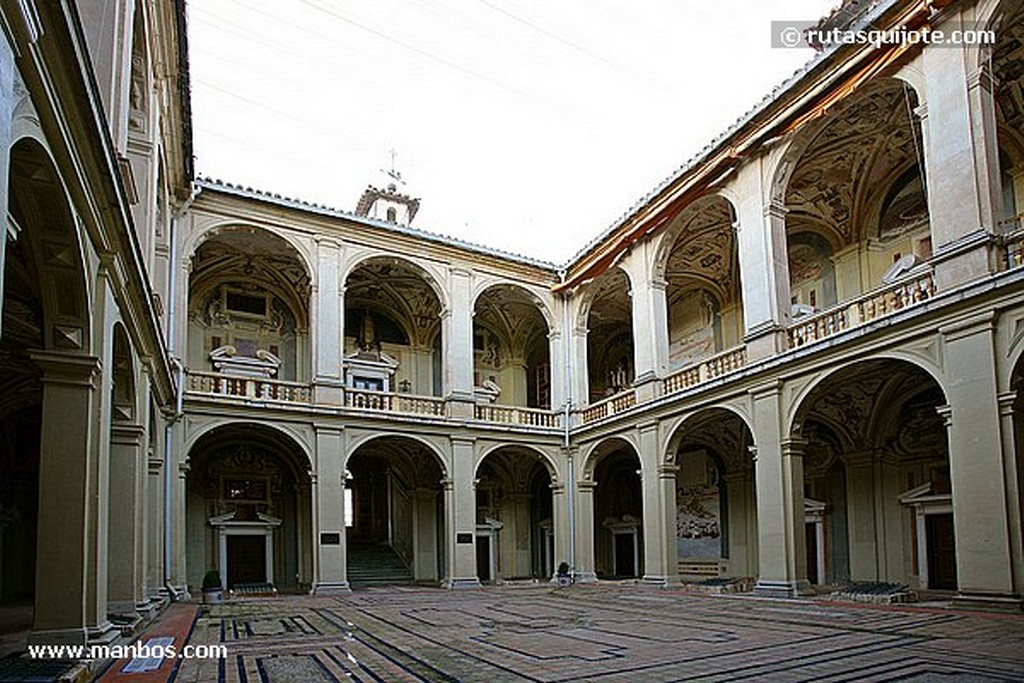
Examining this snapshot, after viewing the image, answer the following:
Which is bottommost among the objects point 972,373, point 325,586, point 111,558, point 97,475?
point 325,586

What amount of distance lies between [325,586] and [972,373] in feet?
45.9

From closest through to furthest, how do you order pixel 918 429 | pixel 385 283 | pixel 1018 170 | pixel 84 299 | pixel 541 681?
1. pixel 541 681
2. pixel 84 299
3. pixel 1018 170
4. pixel 918 429
5. pixel 385 283

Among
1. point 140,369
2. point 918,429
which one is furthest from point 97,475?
point 918,429

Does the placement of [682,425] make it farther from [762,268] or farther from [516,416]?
[516,416]

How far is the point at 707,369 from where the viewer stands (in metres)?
17.6

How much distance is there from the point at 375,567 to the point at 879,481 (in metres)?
14.0

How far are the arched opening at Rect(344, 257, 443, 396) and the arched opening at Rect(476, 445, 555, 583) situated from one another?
11.0 ft

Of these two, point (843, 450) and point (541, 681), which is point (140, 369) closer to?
point (541, 681)

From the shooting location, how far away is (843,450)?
1766 centimetres

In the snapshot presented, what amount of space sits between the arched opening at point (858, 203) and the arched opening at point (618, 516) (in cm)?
809

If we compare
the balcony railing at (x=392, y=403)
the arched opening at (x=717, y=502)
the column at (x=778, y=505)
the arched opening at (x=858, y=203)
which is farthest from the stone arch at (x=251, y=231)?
the arched opening at (x=858, y=203)

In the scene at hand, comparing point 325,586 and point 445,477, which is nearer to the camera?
point 325,586

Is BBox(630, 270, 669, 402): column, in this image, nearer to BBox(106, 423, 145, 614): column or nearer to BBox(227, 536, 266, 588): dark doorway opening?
BBox(227, 536, 266, 588): dark doorway opening

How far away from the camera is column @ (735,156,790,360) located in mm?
15562
